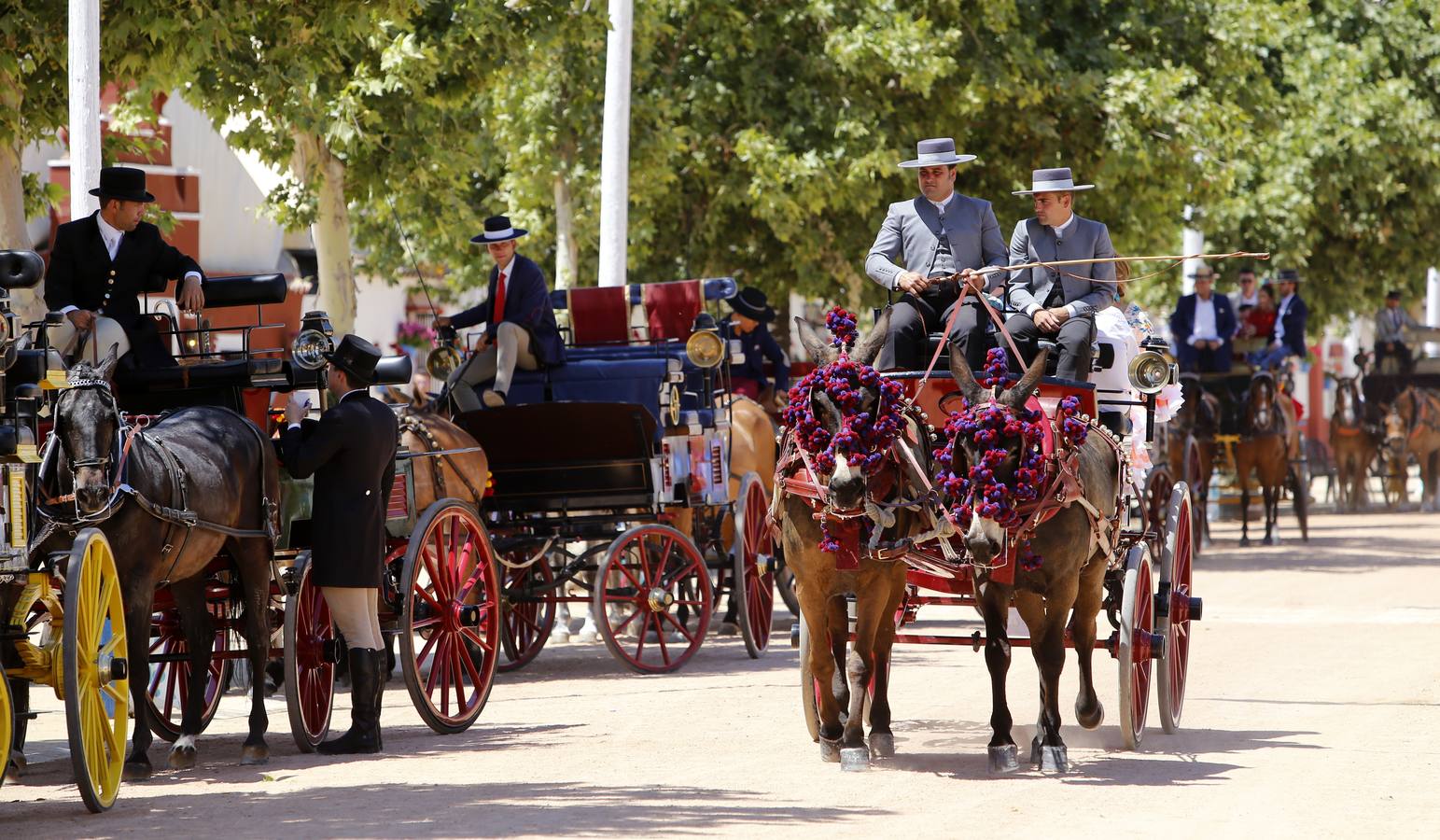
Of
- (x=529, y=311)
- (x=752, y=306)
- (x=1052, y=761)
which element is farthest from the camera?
(x=752, y=306)

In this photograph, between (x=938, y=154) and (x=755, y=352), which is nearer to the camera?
(x=938, y=154)

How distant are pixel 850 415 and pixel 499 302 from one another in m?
5.34

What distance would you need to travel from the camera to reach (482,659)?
11109 millimetres

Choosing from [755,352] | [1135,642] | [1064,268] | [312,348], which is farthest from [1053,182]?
[755,352]

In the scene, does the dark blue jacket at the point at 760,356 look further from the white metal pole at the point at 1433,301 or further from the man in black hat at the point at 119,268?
the white metal pole at the point at 1433,301

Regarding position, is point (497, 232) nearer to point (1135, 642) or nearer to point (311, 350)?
point (311, 350)

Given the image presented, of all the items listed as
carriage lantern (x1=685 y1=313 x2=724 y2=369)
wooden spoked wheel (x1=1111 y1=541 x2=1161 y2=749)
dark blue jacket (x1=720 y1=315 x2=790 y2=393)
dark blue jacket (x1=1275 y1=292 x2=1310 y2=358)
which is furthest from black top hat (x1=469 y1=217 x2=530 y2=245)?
dark blue jacket (x1=1275 y1=292 x2=1310 y2=358)

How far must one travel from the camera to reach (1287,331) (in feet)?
82.3

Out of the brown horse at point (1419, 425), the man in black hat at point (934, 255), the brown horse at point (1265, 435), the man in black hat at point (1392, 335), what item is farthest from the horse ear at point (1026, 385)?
the man in black hat at point (1392, 335)

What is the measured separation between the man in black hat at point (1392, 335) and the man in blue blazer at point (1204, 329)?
28.3ft

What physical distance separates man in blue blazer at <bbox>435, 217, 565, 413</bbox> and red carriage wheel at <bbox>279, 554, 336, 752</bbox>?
10.5 ft

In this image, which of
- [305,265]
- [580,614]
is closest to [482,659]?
[580,614]

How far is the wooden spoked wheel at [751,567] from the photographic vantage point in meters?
14.1

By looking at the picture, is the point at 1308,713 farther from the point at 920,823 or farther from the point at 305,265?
the point at 305,265
